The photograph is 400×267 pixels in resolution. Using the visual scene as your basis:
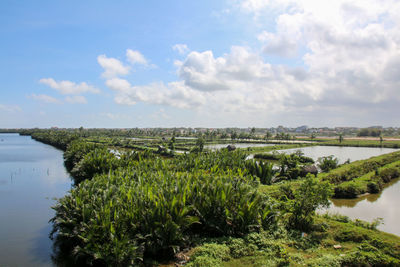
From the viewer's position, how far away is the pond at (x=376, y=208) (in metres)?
8.67

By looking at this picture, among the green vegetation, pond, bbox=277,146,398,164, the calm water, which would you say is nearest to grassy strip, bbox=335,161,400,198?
the green vegetation

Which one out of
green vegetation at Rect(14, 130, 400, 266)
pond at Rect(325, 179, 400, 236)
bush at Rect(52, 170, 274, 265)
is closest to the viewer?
green vegetation at Rect(14, 130, 400, 266)

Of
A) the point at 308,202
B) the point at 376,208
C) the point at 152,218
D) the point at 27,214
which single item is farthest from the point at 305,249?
the point at 27,214

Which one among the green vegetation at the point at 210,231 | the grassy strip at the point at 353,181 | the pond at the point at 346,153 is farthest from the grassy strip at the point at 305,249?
the pond at the point at 346,153

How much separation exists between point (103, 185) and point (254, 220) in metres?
4.96

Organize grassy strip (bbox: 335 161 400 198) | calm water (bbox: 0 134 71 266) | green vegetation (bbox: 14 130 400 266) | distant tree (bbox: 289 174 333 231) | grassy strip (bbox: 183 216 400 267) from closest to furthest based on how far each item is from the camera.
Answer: grassy strip (bbox: 183 216 400 267) < green vegetation (bbox: 14 130 400 266) < distant tree (bbox: 289 174 333 231) < calm water (bbox: 0 134 71 266) < grassy strip (bbox: 335 161 400 198)

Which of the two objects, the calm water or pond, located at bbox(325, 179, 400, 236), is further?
pond, located at bbox(325, 179, 400, 236)

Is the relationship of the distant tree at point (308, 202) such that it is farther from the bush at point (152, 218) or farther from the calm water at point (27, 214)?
the calm water at point (27, 214)

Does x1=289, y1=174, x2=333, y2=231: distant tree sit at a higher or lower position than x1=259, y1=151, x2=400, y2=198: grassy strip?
higher

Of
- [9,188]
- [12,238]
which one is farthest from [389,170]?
[9,188]

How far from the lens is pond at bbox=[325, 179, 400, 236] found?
28.5ft

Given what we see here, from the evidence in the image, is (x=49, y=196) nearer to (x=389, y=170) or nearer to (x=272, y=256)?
(x=272, y=256)

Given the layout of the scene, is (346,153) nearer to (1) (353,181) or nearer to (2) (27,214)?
(1) (353,181)

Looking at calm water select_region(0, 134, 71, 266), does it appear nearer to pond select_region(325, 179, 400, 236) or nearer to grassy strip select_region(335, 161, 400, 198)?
pond select_region(325, 179, 400, 236)
